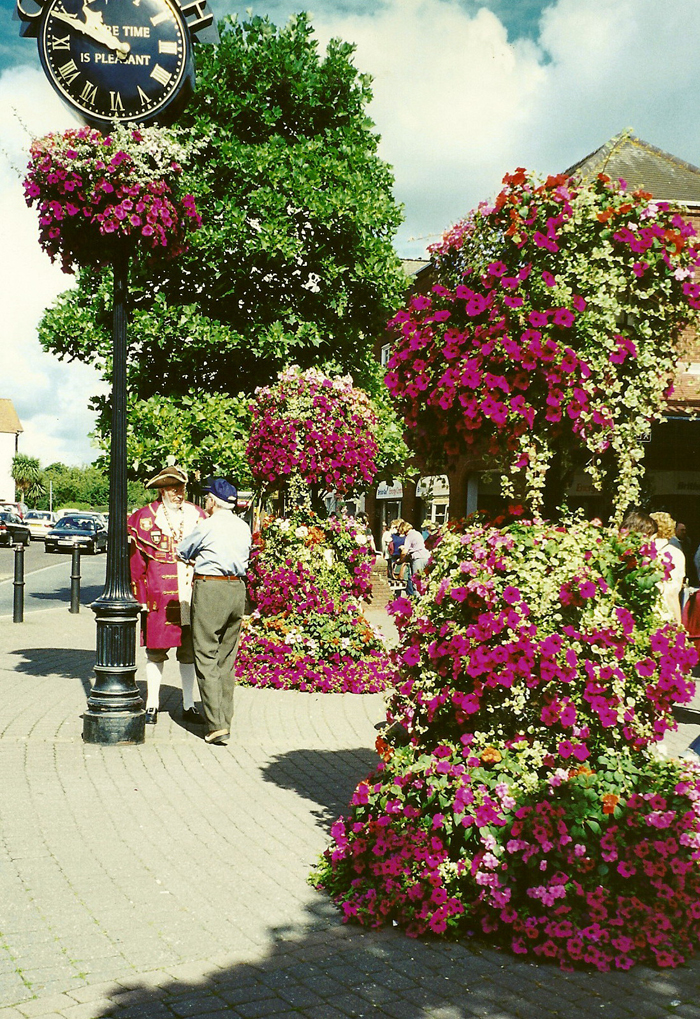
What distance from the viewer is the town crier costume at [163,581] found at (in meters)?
7.38

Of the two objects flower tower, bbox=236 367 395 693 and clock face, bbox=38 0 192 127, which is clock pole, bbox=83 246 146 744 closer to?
clock face, bbox=38 0 192 127

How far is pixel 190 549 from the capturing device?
272 inches

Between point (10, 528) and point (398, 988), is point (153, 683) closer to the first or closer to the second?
point (398, 988)

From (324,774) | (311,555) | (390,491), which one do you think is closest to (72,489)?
(390,491)

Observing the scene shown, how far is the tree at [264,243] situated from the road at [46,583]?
5110 millimetres

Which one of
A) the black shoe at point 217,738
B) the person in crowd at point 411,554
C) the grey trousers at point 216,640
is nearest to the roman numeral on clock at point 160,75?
the grey trousers at point 216,640

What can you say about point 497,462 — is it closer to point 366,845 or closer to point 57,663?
point 366,845

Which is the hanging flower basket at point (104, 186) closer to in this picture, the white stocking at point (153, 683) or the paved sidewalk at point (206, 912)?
the white stocking at point (153, 683)

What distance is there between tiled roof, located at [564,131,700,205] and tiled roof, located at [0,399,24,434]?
110 meters

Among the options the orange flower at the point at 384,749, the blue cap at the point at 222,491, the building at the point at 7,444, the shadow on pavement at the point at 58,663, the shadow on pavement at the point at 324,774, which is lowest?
the shadow on pavement at the point at 58,663

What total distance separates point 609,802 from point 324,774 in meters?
2.66

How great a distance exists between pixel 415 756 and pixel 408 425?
4.93ft

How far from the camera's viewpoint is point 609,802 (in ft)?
12.0

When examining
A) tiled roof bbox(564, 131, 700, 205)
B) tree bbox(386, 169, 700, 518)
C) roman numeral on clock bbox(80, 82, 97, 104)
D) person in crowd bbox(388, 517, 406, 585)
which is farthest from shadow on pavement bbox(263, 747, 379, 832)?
tiled roof bbox(564, 131, 700, 205)
